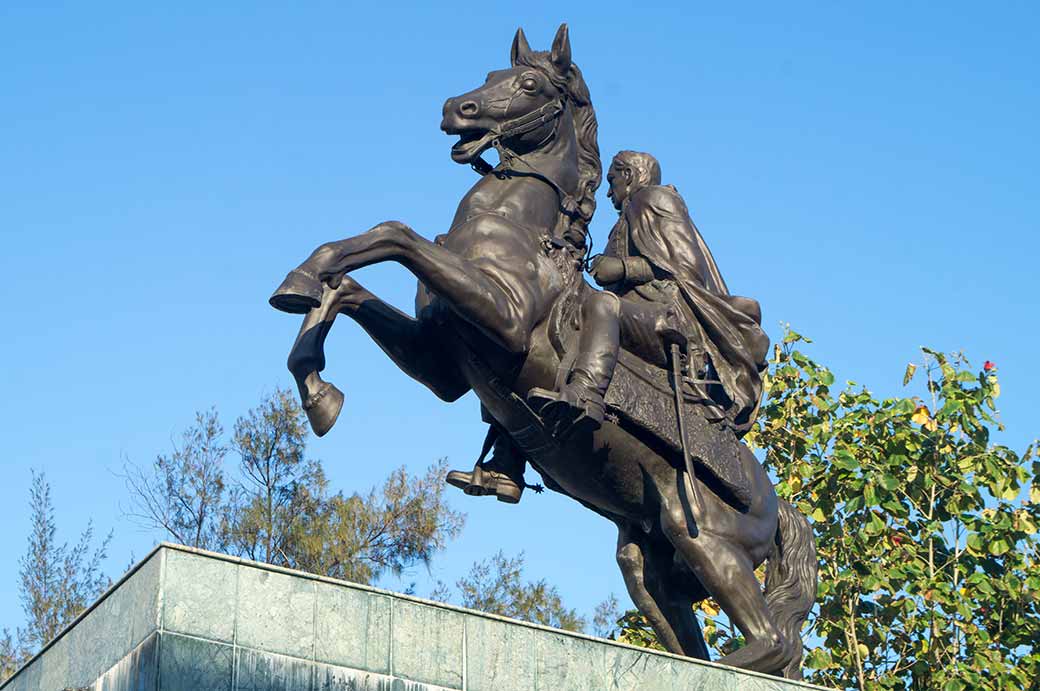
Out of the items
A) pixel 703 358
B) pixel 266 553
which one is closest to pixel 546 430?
pixel 703 358

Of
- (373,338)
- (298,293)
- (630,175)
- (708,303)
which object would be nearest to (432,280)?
(373,338)

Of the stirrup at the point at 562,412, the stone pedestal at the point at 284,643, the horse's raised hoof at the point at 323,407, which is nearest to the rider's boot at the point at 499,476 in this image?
the stirrup at the point at 562,412

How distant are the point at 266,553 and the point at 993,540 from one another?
739 centimetres

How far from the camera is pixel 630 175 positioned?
10969 millimetres

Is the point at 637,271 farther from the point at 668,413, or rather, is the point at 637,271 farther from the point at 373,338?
the point at 373,338

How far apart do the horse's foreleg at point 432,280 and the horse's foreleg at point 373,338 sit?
0.63 ft

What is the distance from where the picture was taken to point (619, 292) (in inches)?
416

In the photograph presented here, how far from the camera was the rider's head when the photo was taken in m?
11.0

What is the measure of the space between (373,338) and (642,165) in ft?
7.45

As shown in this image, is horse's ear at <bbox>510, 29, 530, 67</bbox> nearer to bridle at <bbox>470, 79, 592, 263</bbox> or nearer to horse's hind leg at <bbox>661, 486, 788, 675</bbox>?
bridle at <bbox>470, 79, 592, 263</bbox>

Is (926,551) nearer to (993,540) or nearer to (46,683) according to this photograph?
(993,540)

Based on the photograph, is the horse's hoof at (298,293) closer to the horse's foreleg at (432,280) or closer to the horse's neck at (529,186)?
the horse's foreleg at (432,280)

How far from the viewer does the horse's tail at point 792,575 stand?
34.0 ft

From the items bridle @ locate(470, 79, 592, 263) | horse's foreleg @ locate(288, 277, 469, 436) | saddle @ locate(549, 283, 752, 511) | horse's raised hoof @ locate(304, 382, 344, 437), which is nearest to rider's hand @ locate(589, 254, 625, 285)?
bridle @ locate(470, 79, 592, 263)
